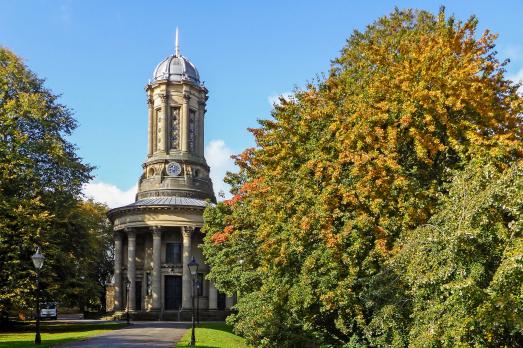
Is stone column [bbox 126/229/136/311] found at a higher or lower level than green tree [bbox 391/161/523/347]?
higher

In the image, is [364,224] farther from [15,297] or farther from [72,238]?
[72,238]

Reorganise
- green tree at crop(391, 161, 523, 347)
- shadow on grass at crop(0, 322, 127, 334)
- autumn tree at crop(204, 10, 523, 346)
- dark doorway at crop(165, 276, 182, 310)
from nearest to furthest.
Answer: green tree at crop(391, 161, 523, 347), autumn tree at crop(204, 10, 523, 346), shadow on grass at crop(0, 322, 127, 334), dark doorway at crop(165, 276, 182, 310)

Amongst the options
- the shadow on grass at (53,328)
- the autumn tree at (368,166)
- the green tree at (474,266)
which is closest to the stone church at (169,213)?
the shadow on grass at (53,328)

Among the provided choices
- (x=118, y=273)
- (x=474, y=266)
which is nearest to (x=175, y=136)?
(x=118, y=273)

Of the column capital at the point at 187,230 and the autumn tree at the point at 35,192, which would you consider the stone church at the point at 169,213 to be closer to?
the column capital at the point at 187,230

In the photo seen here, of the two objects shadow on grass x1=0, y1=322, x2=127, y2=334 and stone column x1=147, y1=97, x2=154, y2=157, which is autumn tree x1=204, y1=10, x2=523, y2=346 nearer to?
shadow on grass x1=0, y1=322, x2=127, y2=334

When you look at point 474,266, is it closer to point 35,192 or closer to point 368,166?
point 368,166

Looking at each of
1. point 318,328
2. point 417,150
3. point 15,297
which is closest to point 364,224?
point 417,150

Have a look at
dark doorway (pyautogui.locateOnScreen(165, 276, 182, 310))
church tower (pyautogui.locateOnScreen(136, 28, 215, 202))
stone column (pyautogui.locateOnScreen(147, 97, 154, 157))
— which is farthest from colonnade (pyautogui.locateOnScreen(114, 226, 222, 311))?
stone column (pyautogui.locateOnScreen(147, 97, 154, 157))

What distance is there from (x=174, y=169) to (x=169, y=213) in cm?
593

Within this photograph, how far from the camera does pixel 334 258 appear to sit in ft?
63.0

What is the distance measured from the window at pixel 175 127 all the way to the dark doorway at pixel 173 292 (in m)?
13.5

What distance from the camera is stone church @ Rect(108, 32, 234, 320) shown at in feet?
186

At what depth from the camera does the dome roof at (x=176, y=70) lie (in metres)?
63.2
